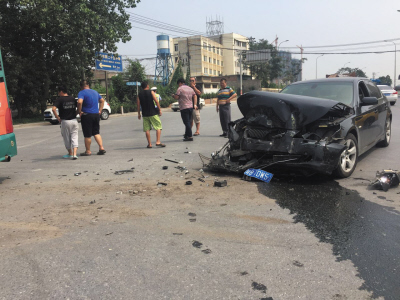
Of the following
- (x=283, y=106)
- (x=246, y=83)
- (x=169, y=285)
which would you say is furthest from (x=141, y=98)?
(x=246, y=83)

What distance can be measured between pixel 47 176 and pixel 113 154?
230 cm

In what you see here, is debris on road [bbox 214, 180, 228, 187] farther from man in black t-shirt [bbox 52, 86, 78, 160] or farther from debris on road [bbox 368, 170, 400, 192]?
man in black t-shirt [bbox 52, 86, 78, 160]

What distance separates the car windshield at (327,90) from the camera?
601cm

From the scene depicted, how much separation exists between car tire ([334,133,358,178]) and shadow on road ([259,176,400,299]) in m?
0.23

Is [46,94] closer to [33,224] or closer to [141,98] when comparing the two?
[141,98]

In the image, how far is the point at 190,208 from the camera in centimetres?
420

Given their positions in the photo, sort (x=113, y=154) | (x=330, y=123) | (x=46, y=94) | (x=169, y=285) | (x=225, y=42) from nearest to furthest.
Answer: (x=169, y=285) < (x=330, y=123) < (x=113, y=154) < (x=46, y=94) < (x=225, y=42)

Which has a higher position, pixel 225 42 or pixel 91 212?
pixel 225 42

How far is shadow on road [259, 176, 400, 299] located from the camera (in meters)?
2.61

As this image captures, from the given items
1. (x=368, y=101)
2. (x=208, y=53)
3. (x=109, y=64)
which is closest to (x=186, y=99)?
(x=368, y=101)

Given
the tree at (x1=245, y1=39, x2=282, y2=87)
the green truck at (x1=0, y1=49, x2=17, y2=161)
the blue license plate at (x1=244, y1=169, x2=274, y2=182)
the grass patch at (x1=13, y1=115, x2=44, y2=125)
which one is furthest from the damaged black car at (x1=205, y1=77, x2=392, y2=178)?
the tree at (x1=245, y1=39, x2=282, y2=87)

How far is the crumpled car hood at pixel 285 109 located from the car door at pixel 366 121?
105cm

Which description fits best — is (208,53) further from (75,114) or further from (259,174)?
(259,174)

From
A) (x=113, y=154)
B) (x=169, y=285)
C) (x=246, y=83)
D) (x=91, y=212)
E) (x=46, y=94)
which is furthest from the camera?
(x=246, y=83)
